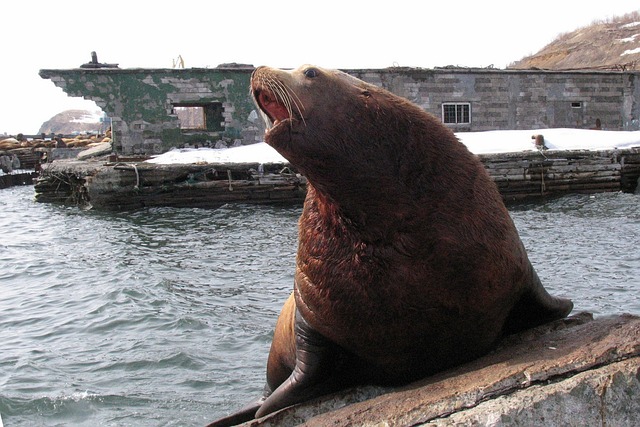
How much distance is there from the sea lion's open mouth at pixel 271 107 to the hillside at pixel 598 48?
56.8 meters

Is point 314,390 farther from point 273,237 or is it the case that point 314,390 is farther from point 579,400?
point 273,237

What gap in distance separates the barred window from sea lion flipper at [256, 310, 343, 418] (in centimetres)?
2452

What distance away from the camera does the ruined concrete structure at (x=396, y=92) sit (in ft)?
81.0


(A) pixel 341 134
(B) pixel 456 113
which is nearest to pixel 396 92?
(B) pixel 456 113

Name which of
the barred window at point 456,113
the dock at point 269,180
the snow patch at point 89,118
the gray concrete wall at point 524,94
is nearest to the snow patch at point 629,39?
the gray concrete wall at point 524,94

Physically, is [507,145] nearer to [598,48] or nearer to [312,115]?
[312,115]

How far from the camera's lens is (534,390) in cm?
245

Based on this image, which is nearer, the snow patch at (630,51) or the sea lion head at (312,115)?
the sea lion head at (312,115)

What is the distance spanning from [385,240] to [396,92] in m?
24.3

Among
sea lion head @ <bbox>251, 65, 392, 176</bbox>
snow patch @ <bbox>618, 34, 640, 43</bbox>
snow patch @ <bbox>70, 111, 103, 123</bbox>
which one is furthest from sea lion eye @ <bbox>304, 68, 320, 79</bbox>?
snow patch @ <bbox>70, 111, 103, 123</bbox>

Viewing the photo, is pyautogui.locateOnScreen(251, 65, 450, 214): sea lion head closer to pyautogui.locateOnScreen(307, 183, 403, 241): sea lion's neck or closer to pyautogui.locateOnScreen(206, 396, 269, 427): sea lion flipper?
pyautogui.locateOnScreen(307, 183, 403, 241): sea lion's neck

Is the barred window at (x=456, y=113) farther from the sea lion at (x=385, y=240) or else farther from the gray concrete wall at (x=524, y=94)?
the sea lion at (x=385, y=240)

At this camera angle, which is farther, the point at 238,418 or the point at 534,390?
the point at 238,418

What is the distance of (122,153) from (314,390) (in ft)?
73.9
